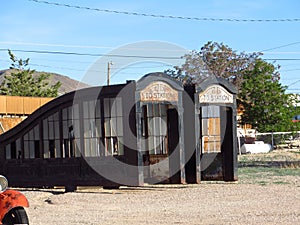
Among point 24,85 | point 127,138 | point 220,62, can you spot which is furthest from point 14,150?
point 220,62

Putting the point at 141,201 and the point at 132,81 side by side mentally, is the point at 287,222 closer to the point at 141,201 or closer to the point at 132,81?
the point at 141,201

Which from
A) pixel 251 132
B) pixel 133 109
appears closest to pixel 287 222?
pixel 133 109

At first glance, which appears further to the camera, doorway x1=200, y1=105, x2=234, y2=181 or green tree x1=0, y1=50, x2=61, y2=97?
green tree x1=0, y1=50, x2=61, y2=97

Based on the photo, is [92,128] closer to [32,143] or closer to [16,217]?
[32,143]

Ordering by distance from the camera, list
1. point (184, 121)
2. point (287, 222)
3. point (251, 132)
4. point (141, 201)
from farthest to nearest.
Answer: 1. point (251, 132)
2. point (184, 121)
3. point (141, 201)
4. point (287, 222)

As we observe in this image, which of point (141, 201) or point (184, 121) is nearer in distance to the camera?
point (141, 201)

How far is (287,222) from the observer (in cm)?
1093

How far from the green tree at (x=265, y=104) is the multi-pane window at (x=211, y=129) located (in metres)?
34.9

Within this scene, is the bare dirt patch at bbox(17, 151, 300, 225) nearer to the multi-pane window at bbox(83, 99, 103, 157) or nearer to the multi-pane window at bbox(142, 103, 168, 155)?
the multi-pane window at bbox(83, 99, 103, 157)

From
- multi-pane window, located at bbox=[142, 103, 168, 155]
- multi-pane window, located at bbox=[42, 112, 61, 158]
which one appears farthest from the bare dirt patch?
multi-pane window, located at bbox=[142, 103, 168, 155]

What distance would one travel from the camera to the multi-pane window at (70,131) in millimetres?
18625

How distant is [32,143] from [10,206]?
36.4ft

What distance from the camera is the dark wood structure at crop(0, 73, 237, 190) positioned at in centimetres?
1744

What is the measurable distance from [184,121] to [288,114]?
3770 cm
